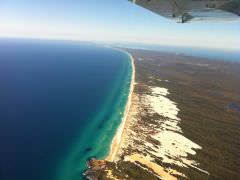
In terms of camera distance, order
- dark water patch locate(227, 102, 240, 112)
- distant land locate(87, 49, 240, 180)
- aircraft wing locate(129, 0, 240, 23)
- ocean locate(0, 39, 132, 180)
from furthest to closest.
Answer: dark water patch locate(227, 102, 240, 112) < distant land locate(87, 49, 240, 180) < ocean locate(0, 39, 132, 180) < aircraft wing locate(129, 0, 240, 23)

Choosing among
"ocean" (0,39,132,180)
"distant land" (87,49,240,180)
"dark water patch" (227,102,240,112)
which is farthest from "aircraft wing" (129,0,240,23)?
"dark water patch" (227,102,240,112)

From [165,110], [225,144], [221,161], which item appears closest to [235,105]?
[165,110]

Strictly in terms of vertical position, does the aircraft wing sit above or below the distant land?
above

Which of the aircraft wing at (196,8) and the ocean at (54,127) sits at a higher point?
the aircraft wing at (196,8)

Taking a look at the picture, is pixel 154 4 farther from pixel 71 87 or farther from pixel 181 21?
pixel 71 87

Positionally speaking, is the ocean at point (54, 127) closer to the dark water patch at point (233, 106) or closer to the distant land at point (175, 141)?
the distant land at point (175, 141)

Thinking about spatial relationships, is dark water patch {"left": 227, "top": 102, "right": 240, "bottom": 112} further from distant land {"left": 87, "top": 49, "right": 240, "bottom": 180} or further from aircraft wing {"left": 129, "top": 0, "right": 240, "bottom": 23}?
aircraft wing {"left": 129, "top": 0, "right": 240, "bottom": 23}

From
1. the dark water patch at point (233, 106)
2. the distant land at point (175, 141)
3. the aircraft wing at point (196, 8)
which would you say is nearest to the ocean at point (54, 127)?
the distant land at point (175, 141)

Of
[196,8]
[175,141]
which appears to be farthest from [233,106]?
[196,8]

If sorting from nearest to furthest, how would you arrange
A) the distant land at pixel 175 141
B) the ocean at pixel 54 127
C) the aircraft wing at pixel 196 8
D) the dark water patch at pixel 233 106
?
the aircraft wing at pixel 196 8 → the ocean at pixel 54 127 → the distant land at pixel 175 141 → the dark water patch at pixel 233 106
